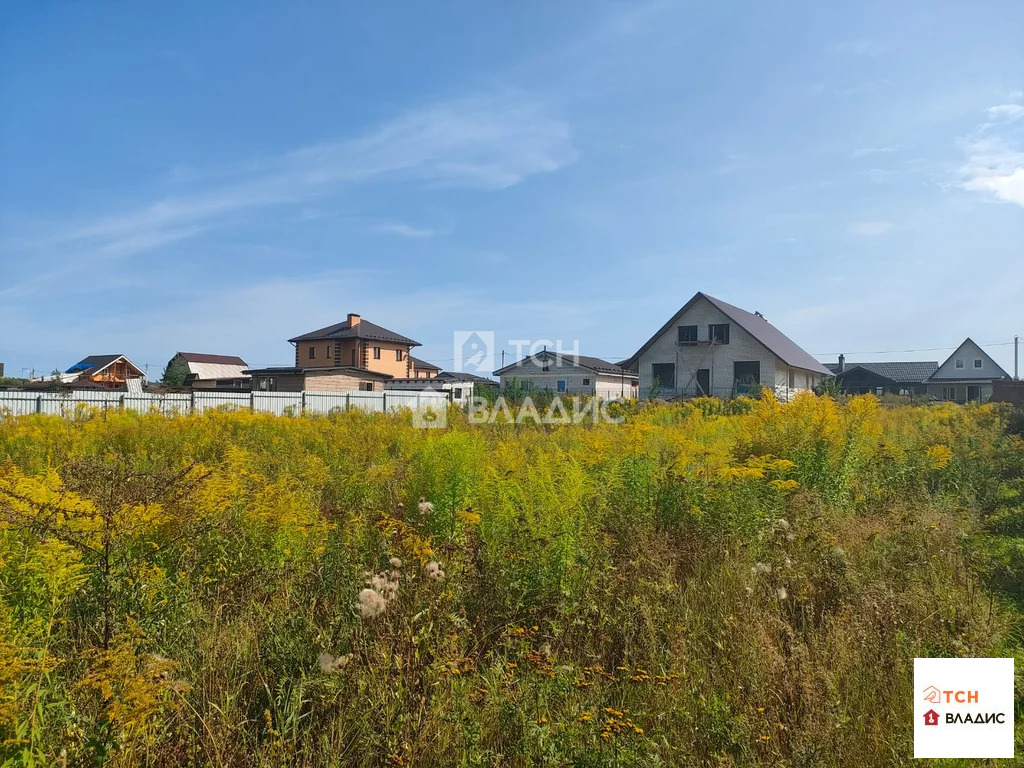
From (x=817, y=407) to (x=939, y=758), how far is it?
18.2ft

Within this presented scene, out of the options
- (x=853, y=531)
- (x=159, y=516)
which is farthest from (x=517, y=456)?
(x=159, y=516)

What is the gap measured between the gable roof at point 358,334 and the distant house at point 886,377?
31047 mm

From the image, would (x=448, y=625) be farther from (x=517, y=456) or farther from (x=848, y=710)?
(x=517, y=456)

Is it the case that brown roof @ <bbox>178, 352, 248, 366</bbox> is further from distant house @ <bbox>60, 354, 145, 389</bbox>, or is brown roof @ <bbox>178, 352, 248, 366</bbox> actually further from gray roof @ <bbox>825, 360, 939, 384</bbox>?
→ gray roof @ <bbox>825, 360, 939, 384</bbox>

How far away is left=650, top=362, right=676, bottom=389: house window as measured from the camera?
31.8 metres

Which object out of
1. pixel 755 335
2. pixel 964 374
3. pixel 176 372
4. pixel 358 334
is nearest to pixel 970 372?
pixel 964 374

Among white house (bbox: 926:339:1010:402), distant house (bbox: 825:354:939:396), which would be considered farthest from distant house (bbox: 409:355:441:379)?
white house (bbox: 926:339:1010:402)

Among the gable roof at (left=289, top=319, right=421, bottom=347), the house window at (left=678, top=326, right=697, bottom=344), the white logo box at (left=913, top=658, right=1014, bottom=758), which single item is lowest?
the white logo box at (left=913, top=658, right=1014, bottom=758)

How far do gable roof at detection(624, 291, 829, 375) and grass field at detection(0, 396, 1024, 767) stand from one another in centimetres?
2601

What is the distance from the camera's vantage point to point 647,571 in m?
4.10

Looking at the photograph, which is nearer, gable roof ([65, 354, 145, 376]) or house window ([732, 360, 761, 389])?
house window ([732, 360, 761, 389])

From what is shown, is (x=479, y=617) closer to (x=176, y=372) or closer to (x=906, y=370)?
(x=176, y=372)

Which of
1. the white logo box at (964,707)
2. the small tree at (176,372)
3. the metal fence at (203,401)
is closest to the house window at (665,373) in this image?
the metal fence at (203,401)

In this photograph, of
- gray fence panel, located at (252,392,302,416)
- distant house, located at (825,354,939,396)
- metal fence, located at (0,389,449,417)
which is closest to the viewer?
metal fence, located at (0,389,449,417)
